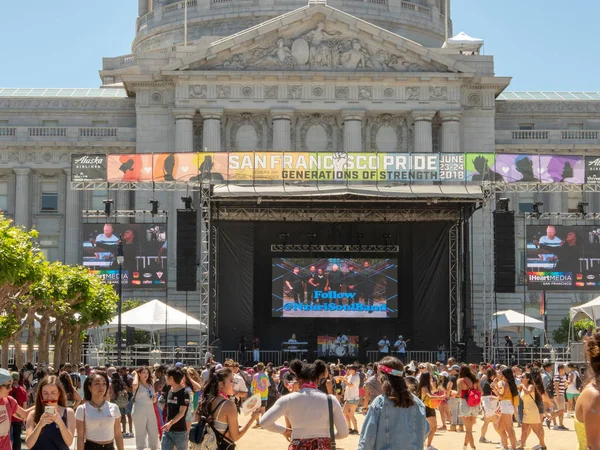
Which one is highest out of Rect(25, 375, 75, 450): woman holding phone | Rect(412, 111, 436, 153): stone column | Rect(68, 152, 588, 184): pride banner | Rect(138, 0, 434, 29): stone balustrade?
Rect(138, 0, 434, 29): stone balustrade

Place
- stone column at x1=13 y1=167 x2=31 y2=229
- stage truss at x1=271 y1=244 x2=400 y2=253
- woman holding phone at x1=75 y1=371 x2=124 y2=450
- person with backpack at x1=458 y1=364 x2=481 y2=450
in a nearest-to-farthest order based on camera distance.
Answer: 1. woman holding phone at x1=75 y1=371 x2=124 y2=450
2. person with backpack at x1=458 y1=364 x2=481 y2=450
3. stage truss at x1=271 y1=244 x2=400 y2=253
4. stone column at x1=13 y1=167 x2=31 y2=229

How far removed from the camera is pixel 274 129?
72.4 metres

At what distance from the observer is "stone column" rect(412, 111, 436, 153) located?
236ft

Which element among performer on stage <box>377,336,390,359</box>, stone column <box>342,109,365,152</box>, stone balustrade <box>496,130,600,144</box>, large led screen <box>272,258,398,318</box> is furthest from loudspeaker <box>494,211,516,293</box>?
stone balustrade <box>496,130,600,144</box>

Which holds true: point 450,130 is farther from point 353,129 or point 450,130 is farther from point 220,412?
point 220,412

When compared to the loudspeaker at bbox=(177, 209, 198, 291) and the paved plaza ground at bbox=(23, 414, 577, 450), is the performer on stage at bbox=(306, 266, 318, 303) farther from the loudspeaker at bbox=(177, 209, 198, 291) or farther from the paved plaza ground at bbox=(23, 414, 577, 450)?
the paved plaza ground at bbox=(23, 414, 577, 450)

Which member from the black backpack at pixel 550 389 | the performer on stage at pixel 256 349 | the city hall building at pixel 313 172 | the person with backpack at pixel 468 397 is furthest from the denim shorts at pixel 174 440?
the performer on stage at pixel 256 349

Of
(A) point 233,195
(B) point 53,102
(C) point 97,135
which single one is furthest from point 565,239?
(B) point 53,102

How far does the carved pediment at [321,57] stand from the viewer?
7244cm

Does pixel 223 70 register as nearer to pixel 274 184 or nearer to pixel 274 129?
pixel 274 129

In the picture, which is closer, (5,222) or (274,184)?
(5,222)

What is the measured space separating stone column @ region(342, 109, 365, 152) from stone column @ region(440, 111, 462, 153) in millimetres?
4532

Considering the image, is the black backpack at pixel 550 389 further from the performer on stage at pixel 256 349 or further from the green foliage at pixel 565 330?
the green foliage at pixel 565 330

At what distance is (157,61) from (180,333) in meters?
17.0
